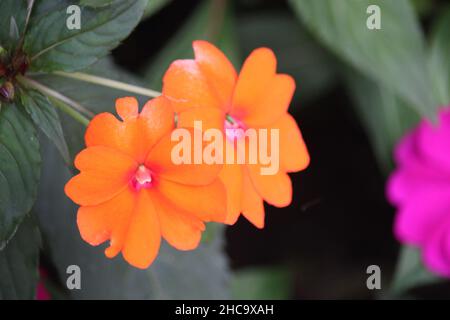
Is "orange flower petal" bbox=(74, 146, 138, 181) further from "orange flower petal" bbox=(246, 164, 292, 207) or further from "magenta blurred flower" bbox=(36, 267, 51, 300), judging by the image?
"magenta blurred flower" bbox=(36, 267, 51, 300)

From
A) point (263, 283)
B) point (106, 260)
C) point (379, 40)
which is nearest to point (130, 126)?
point (106, 260)

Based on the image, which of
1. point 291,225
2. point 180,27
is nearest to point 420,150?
point 291,225

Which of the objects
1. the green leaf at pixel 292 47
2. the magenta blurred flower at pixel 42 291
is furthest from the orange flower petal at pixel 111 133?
the green leaf at pixel 292 47

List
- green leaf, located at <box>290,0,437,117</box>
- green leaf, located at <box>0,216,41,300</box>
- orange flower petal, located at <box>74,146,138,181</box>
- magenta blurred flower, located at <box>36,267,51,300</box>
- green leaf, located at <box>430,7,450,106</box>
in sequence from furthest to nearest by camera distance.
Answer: green leaf, located at <box>430,7,450,106</box> < green leaf, located at <box>290,0,437,117</box> < magenta blurred flower, located at <box>36,267,51,300</box> < green leaf, located at <box>0,216,41,300</box> < orange flower petal, located at <box>74,146,138,181</box>

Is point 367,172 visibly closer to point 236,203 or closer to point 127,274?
point 127,274

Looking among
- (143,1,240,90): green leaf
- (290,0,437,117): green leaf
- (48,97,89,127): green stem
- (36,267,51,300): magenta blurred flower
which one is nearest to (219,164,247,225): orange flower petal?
(48,97,89,127): green stem

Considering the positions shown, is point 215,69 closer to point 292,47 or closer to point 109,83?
point 109,83

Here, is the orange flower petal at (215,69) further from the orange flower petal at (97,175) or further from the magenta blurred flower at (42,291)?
the magenta blurred flower at (42,291)

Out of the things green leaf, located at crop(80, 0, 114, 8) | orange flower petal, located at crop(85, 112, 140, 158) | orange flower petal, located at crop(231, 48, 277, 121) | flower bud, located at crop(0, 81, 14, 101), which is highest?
green leaf, located at crop(80, 0, 114, 8)
